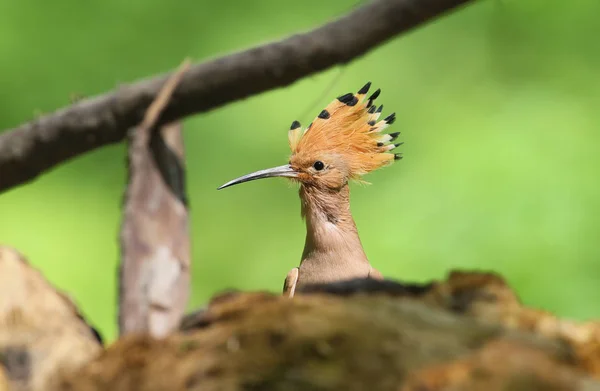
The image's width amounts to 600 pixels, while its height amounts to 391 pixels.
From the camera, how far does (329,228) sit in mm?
1694

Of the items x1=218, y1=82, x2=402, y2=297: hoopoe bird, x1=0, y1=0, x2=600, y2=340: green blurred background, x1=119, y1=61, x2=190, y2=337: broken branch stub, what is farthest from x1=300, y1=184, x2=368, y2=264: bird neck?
x1=0, y1=0, x2=600, y2=340: green blurred background

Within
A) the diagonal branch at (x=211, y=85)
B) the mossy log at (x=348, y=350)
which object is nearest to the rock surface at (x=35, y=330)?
the mossy log at (x=348, y=350)

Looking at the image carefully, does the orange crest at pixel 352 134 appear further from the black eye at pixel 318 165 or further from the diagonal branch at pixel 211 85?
the diagonal branch at pixel 211 85

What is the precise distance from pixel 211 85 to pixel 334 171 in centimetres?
67

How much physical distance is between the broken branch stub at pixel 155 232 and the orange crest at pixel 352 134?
47cm

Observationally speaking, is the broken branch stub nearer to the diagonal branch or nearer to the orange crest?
the diagonal branch

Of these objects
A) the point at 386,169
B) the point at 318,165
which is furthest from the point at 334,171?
the point at 386,169

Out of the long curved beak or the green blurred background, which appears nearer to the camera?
the long curved beak

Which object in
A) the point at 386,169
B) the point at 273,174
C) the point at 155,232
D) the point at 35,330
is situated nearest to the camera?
the point at 35,330

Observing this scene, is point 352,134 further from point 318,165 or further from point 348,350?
point 348,350

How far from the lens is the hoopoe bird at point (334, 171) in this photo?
5.21 feet

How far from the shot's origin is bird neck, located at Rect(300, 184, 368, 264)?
1641mm

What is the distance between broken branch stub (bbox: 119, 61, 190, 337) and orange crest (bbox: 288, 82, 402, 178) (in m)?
0.47

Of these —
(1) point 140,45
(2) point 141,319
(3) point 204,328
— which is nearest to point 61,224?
(1) point 140,45
